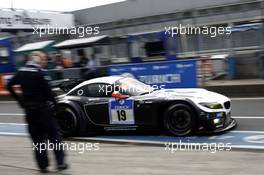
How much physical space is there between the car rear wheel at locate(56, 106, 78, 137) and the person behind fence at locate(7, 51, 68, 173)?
3395 millimetres

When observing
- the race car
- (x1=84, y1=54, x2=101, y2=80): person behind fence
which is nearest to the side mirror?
the race car

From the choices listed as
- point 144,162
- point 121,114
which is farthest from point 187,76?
point 144,162

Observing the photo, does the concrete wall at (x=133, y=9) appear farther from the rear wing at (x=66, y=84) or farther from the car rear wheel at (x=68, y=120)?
the car rear wheel at (x=68, y=120)

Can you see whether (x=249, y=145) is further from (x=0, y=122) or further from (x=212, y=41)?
Answer: (x=212, y=41)

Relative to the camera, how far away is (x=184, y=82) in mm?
15117

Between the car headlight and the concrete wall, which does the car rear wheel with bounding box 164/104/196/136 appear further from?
the concrete wall

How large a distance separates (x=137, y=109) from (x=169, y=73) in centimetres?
584

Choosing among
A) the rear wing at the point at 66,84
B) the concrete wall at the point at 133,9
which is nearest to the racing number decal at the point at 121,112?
the rear wing at the point at 66,84

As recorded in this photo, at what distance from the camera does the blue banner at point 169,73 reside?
49.4 feet

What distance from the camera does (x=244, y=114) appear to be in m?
11.7

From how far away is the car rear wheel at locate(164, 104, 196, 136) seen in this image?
Answer: 9.22m

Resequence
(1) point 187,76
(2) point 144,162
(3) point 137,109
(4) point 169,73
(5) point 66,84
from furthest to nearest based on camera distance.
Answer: (5) point 66,84
(4) point 169,73
(1) point 187,76
(3) point 137,109
(2) point 144,162

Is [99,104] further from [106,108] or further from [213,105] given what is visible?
[213,105]

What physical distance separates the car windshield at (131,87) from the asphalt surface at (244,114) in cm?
209
